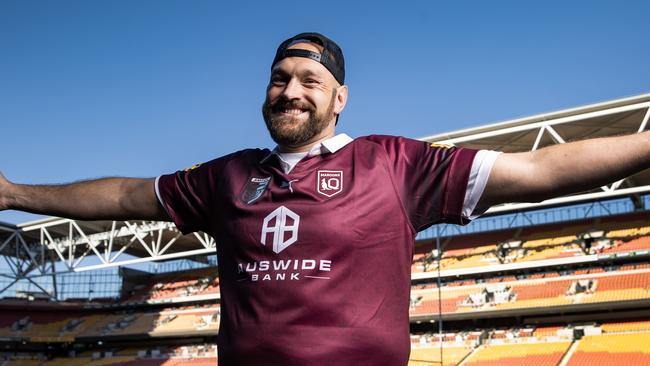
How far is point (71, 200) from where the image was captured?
8.07 feet

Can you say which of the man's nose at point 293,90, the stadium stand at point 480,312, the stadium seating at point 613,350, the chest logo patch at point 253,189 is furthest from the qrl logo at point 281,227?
the stadium stand at point 480,312

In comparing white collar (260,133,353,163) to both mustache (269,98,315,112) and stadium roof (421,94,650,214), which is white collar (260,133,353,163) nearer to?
mustache (269,98,315,112)

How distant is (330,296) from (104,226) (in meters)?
39.8

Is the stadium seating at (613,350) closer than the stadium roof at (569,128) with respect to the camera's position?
Yes

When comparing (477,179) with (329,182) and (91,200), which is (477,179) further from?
(91,200)

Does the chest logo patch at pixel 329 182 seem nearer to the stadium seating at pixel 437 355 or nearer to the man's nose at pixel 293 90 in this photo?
the man's nose at pixel 293 90

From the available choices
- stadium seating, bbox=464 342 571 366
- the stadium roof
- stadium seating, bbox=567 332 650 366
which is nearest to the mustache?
the stadium roof

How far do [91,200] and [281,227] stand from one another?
860mm

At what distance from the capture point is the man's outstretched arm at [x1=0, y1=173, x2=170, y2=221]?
2.46m

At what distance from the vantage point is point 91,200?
246cm

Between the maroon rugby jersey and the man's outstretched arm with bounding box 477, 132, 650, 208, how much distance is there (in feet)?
0.34

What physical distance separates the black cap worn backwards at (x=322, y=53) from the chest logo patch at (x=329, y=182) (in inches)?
14.6

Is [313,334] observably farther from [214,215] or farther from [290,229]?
[214,215]

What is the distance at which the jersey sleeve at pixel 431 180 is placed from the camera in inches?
78.7
